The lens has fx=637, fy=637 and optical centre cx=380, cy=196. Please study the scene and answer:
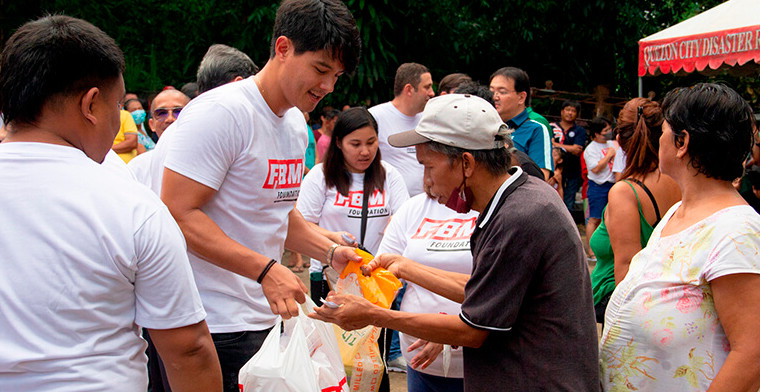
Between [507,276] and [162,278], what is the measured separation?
1.00 m

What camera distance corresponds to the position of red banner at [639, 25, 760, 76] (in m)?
5.97

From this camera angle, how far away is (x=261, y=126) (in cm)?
243

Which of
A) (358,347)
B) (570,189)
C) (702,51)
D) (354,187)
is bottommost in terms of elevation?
(570,189)

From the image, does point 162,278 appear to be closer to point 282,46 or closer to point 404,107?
point 282,46

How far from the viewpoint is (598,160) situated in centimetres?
905

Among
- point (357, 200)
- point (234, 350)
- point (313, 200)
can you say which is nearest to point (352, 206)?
point (357, 200)

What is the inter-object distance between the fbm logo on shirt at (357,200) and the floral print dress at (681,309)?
98.4 inches

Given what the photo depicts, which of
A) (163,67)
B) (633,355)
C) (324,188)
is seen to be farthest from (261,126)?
(163,67)

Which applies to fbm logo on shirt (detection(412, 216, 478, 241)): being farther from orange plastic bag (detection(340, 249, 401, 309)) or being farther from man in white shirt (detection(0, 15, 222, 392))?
man in white shirt (detection(0, 15, 222, 392))

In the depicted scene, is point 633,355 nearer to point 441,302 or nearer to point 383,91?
point 441,302

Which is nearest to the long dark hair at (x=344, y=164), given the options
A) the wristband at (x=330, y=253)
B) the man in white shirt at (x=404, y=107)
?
the man in white shirt at (x=404, y=107)

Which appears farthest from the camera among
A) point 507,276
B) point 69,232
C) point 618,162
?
point 618,162

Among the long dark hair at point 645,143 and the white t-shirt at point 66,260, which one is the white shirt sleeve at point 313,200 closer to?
the long dark hair at point 645,143

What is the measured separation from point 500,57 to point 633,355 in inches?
475
